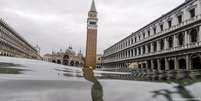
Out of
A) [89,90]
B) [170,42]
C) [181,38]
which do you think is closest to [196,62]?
[181,38]

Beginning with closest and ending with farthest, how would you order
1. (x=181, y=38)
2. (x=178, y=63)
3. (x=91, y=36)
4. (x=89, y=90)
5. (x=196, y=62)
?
(x=89, y=90), (x=196, y=62), (x=181, y=38), (x=178, y=63), (x=91, y=36)

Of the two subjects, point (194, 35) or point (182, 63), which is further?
point (182, 63)

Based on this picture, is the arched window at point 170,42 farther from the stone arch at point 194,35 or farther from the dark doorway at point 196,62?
the dark doorway at point 196,62

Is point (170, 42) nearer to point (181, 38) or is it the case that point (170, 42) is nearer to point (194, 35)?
point (181, 38)

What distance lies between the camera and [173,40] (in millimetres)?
30016

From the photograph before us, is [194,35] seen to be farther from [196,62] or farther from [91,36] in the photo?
[91,36]

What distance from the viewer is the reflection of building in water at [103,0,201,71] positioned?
25.5 metres

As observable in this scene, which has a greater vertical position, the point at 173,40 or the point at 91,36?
the point at 91,36

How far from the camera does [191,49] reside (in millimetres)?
25766

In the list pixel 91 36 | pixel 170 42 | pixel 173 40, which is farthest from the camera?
pixel 91 36

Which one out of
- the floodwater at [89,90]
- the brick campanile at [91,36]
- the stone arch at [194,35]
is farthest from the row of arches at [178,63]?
the brick campanile at [91,36]

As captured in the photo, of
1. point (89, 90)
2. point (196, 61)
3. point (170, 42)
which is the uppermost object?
point (170, 42)

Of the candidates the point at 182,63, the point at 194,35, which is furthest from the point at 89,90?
the point at 182,63

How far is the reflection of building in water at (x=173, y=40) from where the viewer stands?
25.5 m
